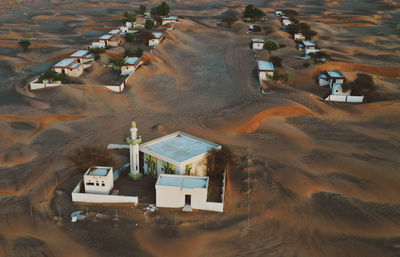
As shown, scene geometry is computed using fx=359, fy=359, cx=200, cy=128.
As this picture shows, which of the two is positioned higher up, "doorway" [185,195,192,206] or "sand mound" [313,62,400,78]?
"sand mound" [313,62,400,78]

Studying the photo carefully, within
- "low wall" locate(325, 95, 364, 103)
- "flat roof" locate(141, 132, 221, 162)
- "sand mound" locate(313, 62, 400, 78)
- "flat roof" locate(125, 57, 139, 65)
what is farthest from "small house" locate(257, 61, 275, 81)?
"flat roof" locate(141, 132, 221, 162)

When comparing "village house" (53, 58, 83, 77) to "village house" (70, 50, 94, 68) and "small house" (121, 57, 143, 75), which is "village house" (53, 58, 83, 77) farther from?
"small house" (121, 57, 143, 75)

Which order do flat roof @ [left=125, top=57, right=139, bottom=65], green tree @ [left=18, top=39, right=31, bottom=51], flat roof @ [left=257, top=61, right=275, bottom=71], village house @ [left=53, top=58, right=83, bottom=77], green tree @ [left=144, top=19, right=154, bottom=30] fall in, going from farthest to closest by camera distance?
green tree @ [left=144, top=19, right=154, bottom=30], green tree @ [left=18, top=39, right=31, bottom=51], flat roof @ [left=125, top=57, right=139, bottom=65], flat roof @ [left=257, top=61, right=275, bottom=71], village house @ [left=53, top=58, right=83, bottom=77]

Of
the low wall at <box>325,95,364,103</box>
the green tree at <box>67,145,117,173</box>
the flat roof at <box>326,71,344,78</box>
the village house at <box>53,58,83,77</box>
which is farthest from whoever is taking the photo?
the village house at <box>53,58,83,77</box>

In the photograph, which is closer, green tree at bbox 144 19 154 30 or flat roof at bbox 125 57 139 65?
flat roof at bbox 125 57 139 65

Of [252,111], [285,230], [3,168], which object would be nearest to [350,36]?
[252,111]

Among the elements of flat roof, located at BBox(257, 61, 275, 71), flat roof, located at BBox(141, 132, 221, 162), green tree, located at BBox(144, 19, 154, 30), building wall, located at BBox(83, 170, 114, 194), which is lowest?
building wall, located at BBox(83, 170, 114, 194)

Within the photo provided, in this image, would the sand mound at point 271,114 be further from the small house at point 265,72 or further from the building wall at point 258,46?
the building wall at point 258,46
